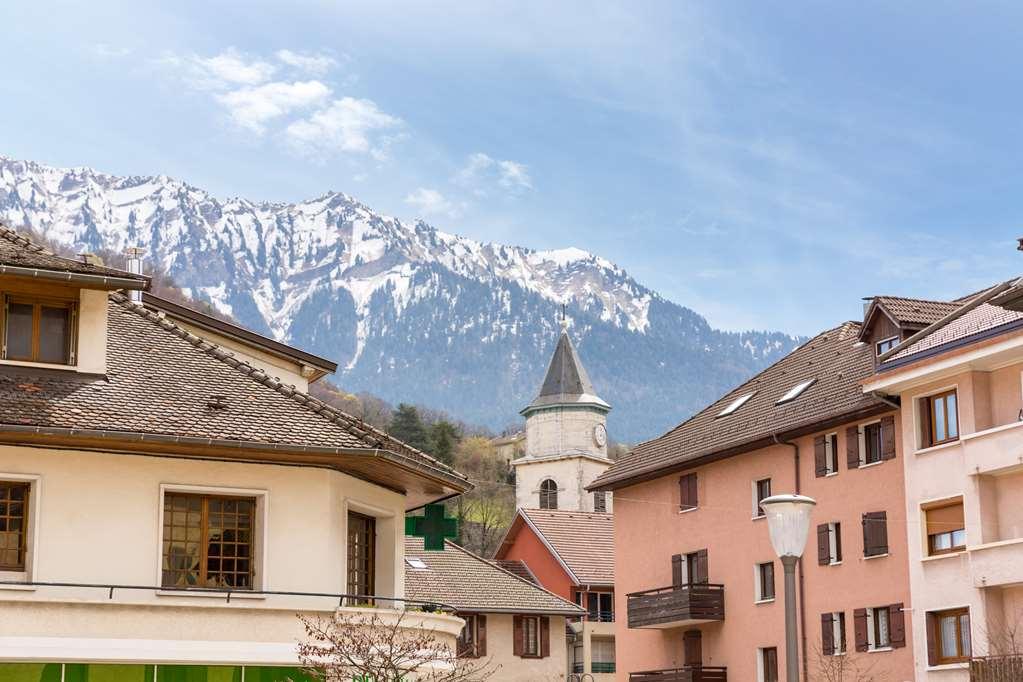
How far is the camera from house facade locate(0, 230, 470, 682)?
2478 centimetres

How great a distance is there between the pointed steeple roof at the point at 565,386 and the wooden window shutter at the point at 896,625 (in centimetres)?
8521

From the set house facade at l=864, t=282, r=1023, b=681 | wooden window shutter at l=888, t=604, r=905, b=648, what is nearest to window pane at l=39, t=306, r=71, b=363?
house facade at l=864, t=282, r=1023, b=681

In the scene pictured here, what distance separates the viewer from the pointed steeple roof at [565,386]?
132 meters

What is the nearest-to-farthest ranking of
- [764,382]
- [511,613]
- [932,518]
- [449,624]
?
[449,624] < [932,518] < [764,382] < [511,613]

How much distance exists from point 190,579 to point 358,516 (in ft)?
11.8

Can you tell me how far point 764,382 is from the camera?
59094 mm

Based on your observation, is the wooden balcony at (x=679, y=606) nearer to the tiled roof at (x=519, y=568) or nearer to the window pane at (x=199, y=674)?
the tiled roof at (x=519, y=568)

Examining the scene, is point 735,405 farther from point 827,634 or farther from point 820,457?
point 827,634

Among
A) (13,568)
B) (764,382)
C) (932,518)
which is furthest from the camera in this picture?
(764,382)

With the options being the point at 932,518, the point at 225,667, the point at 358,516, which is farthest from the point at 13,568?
the point at 932,518

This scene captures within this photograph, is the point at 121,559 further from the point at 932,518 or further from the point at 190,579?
the point at 932,518

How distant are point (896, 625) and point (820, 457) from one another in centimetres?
615

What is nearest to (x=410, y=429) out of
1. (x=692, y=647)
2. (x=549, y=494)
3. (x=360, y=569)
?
(x=549, y=494)

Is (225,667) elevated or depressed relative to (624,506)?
depressed
